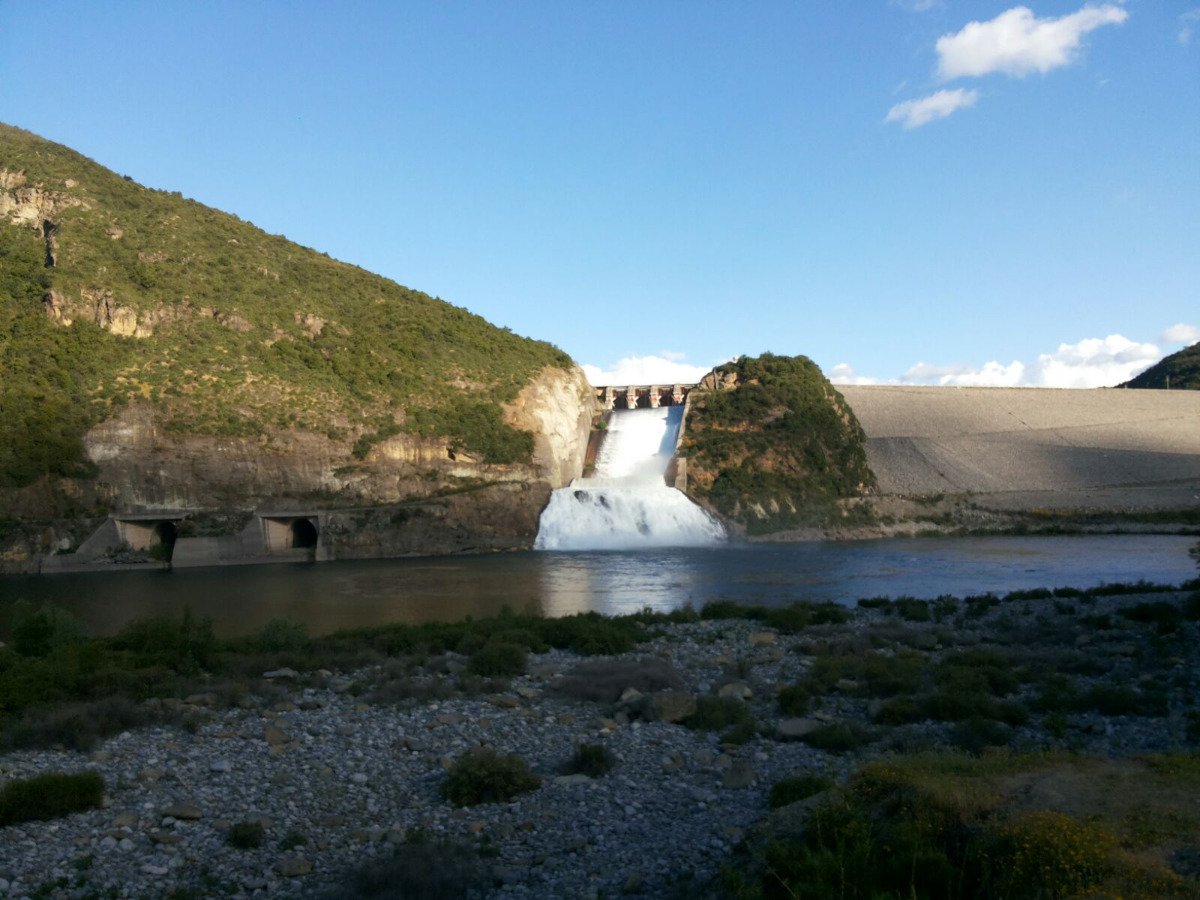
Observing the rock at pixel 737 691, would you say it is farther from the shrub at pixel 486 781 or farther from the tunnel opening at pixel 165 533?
the tunnel opening at pixel 165 533

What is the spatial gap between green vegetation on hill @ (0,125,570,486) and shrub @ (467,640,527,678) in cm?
3983

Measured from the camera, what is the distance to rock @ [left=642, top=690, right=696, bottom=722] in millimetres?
13750

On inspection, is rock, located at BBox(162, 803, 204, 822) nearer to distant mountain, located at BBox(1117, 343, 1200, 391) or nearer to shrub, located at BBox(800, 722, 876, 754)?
shrub, located at BBox(800, 722, 876, 754)

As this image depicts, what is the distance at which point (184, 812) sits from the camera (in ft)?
33.2

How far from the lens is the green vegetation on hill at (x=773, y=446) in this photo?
5797 centimetres

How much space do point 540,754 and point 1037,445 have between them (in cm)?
6656

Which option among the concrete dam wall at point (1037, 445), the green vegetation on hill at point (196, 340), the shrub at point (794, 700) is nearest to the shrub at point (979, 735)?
the shrub at point (794, 700)

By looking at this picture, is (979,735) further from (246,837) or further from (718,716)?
(246,837)

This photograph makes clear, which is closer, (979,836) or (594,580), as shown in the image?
(979,836)

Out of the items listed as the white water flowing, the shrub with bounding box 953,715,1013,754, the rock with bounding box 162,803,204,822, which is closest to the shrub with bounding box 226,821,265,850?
the rock with bounding box 162,803,204,822

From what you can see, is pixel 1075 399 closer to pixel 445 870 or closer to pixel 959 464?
pixel 959 464

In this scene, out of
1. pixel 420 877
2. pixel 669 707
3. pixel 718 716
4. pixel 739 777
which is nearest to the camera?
pixel 420 877

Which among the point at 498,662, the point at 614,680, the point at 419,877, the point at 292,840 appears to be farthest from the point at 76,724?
the point at 614,680

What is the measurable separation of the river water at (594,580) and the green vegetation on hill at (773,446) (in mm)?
6388
